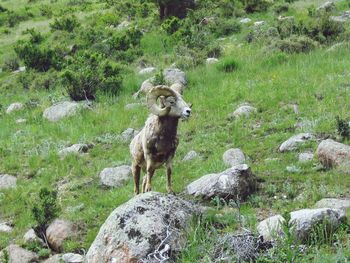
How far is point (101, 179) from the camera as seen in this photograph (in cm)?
1173

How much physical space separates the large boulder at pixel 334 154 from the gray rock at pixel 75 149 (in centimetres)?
534

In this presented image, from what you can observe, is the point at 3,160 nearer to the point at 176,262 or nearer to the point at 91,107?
the point at 91,107

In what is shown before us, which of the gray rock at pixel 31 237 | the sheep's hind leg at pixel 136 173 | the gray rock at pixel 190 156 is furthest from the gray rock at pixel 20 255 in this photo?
the gray rock at pixel 190 156

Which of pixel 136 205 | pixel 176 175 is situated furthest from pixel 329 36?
pixel 136 205

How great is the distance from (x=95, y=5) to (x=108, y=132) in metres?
19.0

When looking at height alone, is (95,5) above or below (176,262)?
below

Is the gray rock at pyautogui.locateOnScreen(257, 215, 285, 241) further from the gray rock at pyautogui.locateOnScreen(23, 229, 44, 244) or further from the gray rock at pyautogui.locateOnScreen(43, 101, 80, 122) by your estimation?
the gray rock at pyautogui.locateOnScreen(43, 101, 80, 122)

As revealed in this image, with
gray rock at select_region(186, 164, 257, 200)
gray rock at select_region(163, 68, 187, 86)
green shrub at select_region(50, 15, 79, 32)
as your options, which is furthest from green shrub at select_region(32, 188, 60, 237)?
green shrub at select_region(50, 15, 79, 32)

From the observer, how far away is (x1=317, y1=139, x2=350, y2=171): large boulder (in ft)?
32.6

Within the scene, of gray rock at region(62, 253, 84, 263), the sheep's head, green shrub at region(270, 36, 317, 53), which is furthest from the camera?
green shrub at region(270, 36, 317, 53)

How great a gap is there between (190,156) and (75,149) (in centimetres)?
281

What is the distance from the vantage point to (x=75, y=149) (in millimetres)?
13375

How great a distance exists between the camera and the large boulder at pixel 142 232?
23.6ft

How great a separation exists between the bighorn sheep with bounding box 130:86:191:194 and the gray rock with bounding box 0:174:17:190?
15.0 ft
